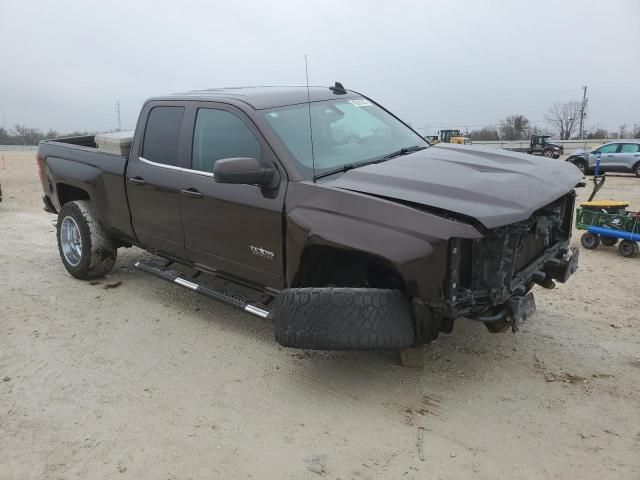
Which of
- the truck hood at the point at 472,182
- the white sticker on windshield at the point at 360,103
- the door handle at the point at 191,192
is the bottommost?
the door handle at the point at 191,192

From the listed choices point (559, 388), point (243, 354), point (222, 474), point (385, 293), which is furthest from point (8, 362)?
point (559, 388)

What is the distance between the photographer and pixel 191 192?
14.5 ft

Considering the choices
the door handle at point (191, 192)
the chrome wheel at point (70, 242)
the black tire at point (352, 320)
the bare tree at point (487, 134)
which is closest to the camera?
the black tire at point (352, 320)

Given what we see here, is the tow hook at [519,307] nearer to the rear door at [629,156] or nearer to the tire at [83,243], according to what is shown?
the tire at [83,243]

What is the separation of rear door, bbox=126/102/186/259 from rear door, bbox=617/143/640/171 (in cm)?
2072

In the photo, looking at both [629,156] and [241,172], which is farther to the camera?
[629,156]

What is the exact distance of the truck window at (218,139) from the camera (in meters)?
4.12

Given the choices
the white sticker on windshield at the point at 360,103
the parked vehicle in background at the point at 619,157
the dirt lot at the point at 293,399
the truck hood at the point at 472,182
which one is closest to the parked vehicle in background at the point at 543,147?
the parked vehicle in background at the point at 619,157

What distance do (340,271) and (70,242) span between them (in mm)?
3652

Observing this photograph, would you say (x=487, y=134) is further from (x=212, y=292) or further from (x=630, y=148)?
(x=212, y=292)

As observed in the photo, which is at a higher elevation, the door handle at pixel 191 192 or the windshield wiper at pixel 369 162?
the windshield wiper at pixel 369 162

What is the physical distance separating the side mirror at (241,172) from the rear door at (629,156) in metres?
21.1

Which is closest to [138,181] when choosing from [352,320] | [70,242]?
[70,242]

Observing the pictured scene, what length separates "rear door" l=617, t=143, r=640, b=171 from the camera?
20.9m
